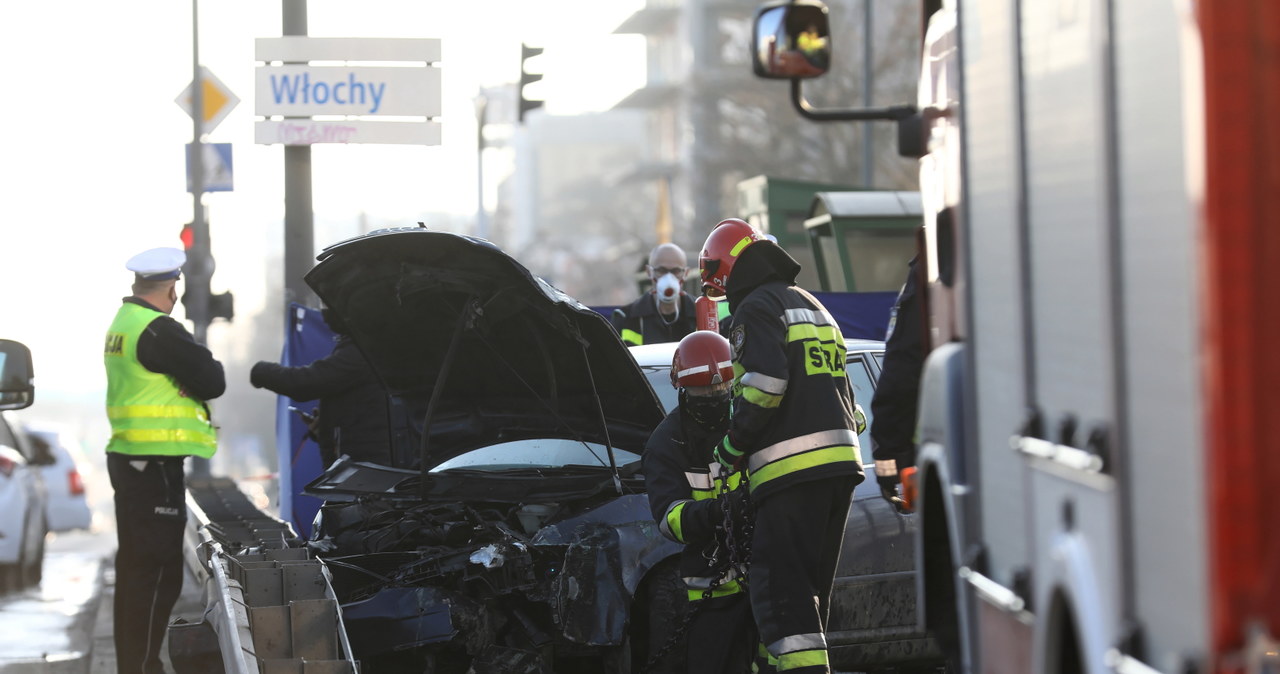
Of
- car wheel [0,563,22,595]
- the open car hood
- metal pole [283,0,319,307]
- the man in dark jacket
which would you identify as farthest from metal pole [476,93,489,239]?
the open car hood

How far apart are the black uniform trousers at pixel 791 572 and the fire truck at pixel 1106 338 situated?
110 cm

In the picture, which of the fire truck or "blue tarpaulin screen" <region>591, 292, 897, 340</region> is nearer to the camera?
the fire truck

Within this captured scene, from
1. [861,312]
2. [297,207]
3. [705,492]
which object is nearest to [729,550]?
[705,492]

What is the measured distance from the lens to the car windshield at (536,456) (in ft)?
24.4

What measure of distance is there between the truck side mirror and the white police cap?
12.2ft

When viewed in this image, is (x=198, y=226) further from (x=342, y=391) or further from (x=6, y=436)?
(x=342, y=391)

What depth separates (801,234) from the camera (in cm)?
1909

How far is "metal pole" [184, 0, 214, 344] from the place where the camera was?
18.1 metres

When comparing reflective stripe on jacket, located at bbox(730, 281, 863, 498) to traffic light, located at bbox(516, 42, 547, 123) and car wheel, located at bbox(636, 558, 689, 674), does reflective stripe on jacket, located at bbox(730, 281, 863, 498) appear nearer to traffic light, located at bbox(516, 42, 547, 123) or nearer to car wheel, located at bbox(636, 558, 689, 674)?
car wheel, located at bbox(636, 558, 689, 674)

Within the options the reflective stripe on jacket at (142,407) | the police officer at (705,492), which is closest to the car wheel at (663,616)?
the police officer at (705,492)

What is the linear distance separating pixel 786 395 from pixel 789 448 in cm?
22

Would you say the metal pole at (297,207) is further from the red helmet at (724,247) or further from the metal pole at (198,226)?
the metal pole at (198,226)

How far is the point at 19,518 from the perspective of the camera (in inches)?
495

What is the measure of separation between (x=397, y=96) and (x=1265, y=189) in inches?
397
